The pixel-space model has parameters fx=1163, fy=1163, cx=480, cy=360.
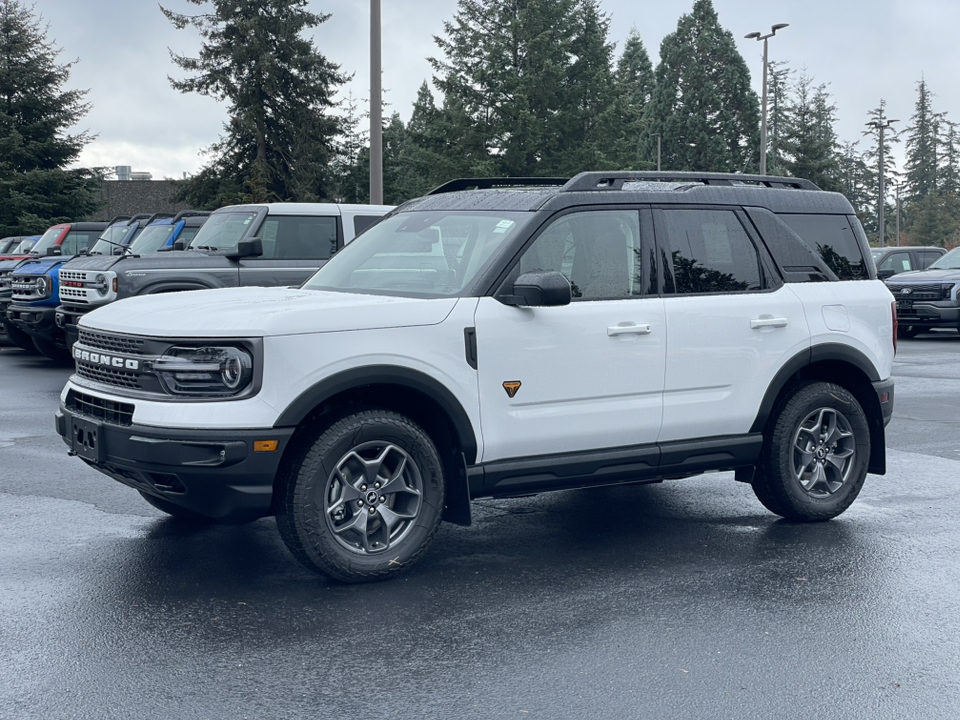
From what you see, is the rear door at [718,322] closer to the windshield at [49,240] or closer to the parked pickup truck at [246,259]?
the parked pickup truck at [246,259]

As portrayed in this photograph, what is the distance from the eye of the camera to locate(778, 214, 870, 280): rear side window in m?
6.76

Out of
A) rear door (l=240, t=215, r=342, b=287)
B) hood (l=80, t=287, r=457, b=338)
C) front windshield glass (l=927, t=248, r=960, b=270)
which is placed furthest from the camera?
front windshield glass (l=927, t=248, r=960, b=270)

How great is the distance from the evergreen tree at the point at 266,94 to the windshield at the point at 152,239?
31184 millimetres

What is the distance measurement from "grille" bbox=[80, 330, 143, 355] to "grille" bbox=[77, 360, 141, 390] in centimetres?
9

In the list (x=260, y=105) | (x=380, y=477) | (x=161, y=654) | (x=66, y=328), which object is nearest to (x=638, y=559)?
(x=380, y=477)

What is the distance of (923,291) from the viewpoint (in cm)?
2098

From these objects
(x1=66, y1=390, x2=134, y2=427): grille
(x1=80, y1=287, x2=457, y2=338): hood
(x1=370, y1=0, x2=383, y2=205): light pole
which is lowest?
(x1=66, y1=390, x2=134, y2=427): grille

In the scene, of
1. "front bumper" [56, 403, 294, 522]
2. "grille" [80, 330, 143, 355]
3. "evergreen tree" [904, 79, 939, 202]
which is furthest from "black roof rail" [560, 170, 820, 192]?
"evergreen tree" [904, 79, 939, 202]

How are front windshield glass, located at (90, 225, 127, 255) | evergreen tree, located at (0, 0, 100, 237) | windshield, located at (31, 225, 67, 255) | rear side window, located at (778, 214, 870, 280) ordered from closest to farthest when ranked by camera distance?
rear side window, located at (778, 214, 870, 280)
front windshield glass, located at (90, 225, 127, 255)
windshield, located at (31, 225, 67, 255)
evergreen tree, located at (0, 0, 100, 237)

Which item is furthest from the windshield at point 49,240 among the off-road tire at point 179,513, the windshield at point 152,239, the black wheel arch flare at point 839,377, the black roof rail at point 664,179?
the black wheel arch flare at point 839,377

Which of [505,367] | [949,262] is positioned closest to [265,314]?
[505,367]

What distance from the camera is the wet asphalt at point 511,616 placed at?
13.3ft

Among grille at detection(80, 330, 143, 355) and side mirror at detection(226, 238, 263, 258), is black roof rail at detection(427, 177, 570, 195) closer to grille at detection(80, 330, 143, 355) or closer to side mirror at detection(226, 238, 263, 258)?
grille at detection(80, 330, 143, 355)

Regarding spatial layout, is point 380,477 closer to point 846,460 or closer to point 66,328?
point 846,460
